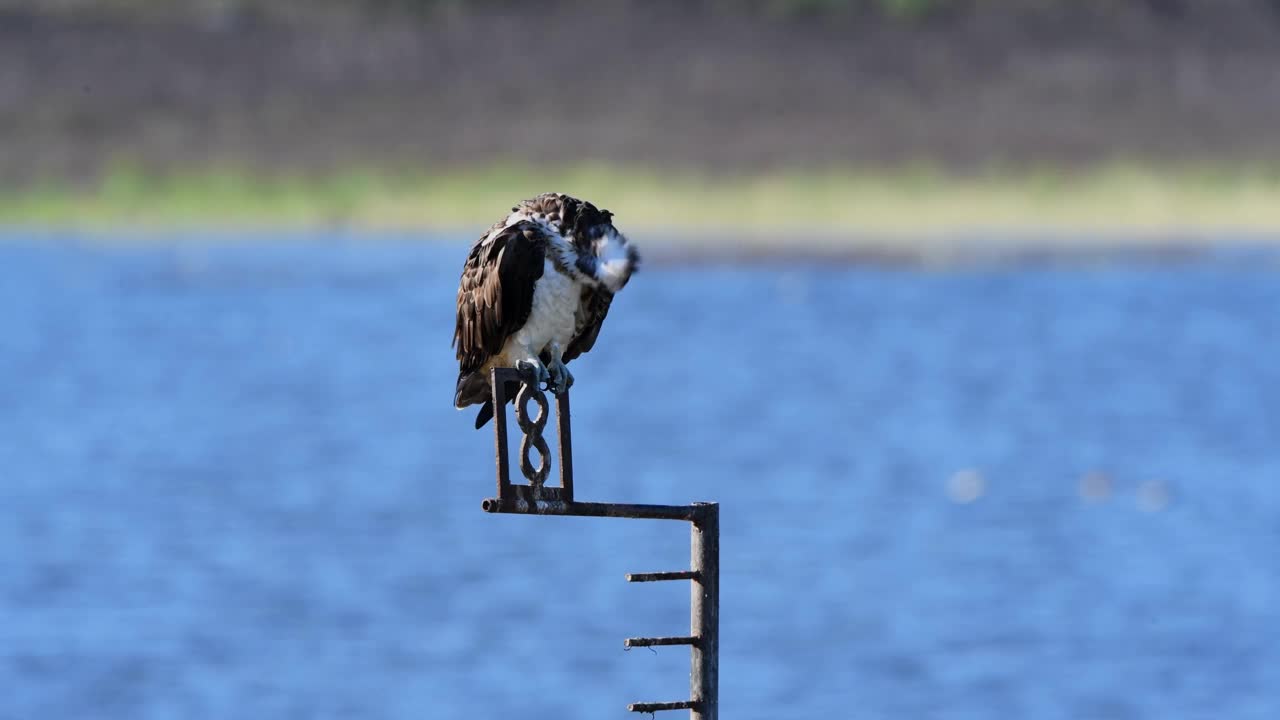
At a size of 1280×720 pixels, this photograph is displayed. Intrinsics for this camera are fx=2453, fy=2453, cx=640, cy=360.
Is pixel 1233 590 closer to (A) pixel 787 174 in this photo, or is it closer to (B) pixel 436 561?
(B) pixel 436 561

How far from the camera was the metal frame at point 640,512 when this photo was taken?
6.57m

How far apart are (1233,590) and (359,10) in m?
32.7

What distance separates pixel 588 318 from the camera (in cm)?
767

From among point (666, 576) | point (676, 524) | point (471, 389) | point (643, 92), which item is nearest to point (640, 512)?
point (666, 576)

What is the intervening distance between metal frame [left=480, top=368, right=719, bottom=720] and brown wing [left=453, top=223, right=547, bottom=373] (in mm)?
627

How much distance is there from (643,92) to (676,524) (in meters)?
26.0

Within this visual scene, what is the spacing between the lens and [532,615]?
15125mm

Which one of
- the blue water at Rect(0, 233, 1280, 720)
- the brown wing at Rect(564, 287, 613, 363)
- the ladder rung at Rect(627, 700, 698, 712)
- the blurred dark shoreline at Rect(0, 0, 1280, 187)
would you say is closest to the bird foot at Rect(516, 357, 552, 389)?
the brown wing at Rect(564, 287, 613, 363)

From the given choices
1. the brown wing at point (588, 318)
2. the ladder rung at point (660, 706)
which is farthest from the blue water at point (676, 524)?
the ladder rung at point (660, 706)

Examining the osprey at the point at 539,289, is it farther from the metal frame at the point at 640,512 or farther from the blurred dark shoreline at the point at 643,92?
the blurred dark shoreline at the point at 643,92

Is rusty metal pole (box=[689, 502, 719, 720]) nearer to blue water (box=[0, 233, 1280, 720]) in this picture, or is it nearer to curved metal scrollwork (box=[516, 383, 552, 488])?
curved metal scrollwork (box=[516, 383, 552, 488])

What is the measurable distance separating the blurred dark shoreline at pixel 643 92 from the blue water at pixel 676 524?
921 centimetres

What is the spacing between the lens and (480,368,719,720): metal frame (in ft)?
21.5

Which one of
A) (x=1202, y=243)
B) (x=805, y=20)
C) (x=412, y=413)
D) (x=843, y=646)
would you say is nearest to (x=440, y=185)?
(x=805, y=20)
